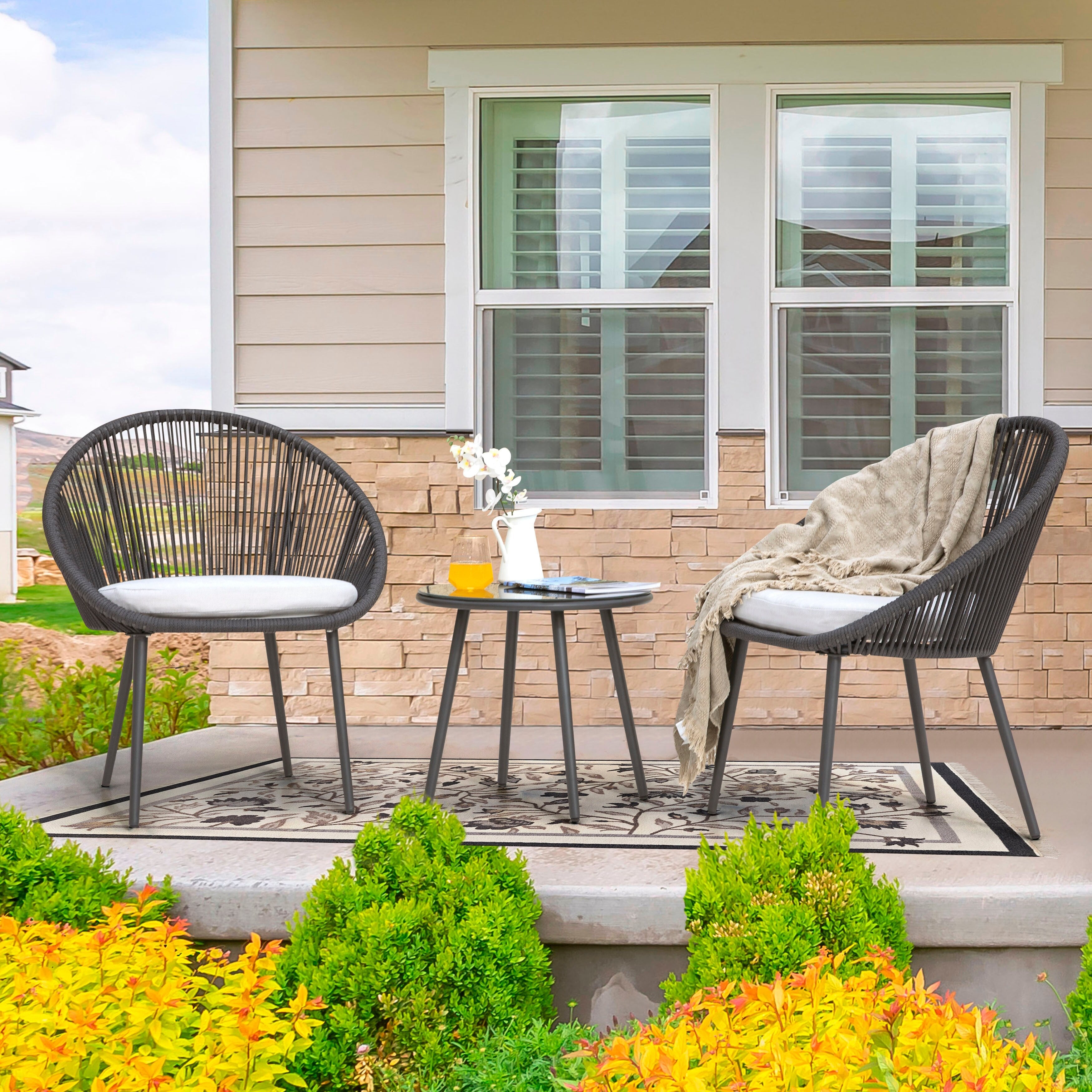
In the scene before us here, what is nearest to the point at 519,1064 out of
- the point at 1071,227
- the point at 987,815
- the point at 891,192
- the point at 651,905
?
the point at 651,905

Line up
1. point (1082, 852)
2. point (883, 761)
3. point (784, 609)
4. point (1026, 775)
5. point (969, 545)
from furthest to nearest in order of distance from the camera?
point (883, 761)
point (1026, 775)
point (969, 545)
point (784, 609)
point (1082, 852)

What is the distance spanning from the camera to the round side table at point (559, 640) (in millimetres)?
2076

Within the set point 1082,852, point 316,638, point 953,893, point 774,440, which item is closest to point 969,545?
point 1082,852

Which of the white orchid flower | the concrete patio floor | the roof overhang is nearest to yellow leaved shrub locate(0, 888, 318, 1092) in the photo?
the concrete patio floor

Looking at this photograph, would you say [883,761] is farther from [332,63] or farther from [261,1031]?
[332,63]

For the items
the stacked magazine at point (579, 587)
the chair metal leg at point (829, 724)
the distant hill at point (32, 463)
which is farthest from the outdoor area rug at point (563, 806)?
the distant hill at point (32, 463)

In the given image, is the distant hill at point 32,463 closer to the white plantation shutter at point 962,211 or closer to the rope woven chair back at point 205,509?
the rope woven chair back at point 205,509

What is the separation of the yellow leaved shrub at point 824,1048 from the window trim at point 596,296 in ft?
7.82

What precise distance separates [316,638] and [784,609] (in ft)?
6.27

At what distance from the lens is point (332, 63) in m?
3.43

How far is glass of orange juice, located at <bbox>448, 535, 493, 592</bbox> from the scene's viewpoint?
7.85 feet

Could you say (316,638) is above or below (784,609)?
below

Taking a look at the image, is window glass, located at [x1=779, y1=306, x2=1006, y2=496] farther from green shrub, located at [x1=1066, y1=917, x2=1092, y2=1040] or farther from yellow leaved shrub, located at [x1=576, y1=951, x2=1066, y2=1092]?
yellow leaved shrub, located at [x1=576, y1=951, x2=1066, y2=1092]

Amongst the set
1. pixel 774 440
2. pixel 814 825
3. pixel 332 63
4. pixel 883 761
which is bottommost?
pixel 883 761
